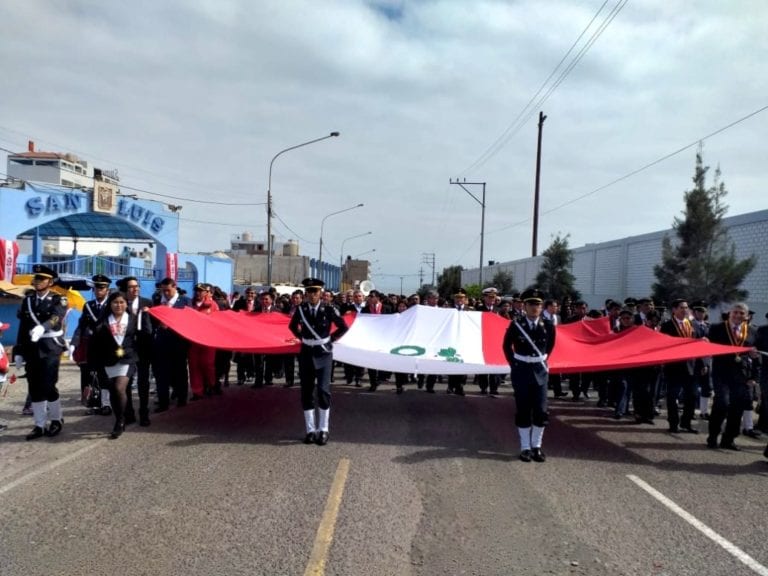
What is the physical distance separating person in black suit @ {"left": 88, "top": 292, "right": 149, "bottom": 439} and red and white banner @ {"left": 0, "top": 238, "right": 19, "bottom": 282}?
34.3 feet

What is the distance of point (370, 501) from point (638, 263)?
1813cm

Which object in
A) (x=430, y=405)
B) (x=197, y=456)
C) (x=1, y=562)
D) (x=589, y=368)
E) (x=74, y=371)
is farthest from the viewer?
(x=74, y=371)

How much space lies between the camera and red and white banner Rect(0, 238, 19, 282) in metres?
15.7

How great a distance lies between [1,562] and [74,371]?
1021 cm

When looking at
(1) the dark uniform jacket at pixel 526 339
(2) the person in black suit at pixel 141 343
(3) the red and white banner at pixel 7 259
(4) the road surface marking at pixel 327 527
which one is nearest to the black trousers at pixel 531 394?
(1) the dark uniform jacket at pixel 526 339

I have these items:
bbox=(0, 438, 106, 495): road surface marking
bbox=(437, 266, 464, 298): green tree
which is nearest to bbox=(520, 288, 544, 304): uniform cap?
bbox=(0, 438, 106, 495): road surface marking

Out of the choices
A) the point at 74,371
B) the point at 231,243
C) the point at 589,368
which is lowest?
the point at 74,371

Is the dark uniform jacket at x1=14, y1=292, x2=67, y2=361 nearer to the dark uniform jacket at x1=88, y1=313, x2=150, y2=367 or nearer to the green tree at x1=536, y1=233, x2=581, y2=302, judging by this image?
the dark uniform jacket at x1=88, y1=313, x2=150, y2=367

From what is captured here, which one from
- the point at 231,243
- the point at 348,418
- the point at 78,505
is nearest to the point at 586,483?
the point at 348,418

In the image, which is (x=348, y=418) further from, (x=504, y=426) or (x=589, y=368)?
(x=589, y=368)

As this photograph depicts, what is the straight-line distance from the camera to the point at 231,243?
310ft

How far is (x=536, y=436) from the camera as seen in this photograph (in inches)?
265

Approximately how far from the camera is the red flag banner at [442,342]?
7980 millimetres

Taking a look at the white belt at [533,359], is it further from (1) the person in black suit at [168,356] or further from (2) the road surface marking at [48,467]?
(1) the person in black suit at [168,356]
